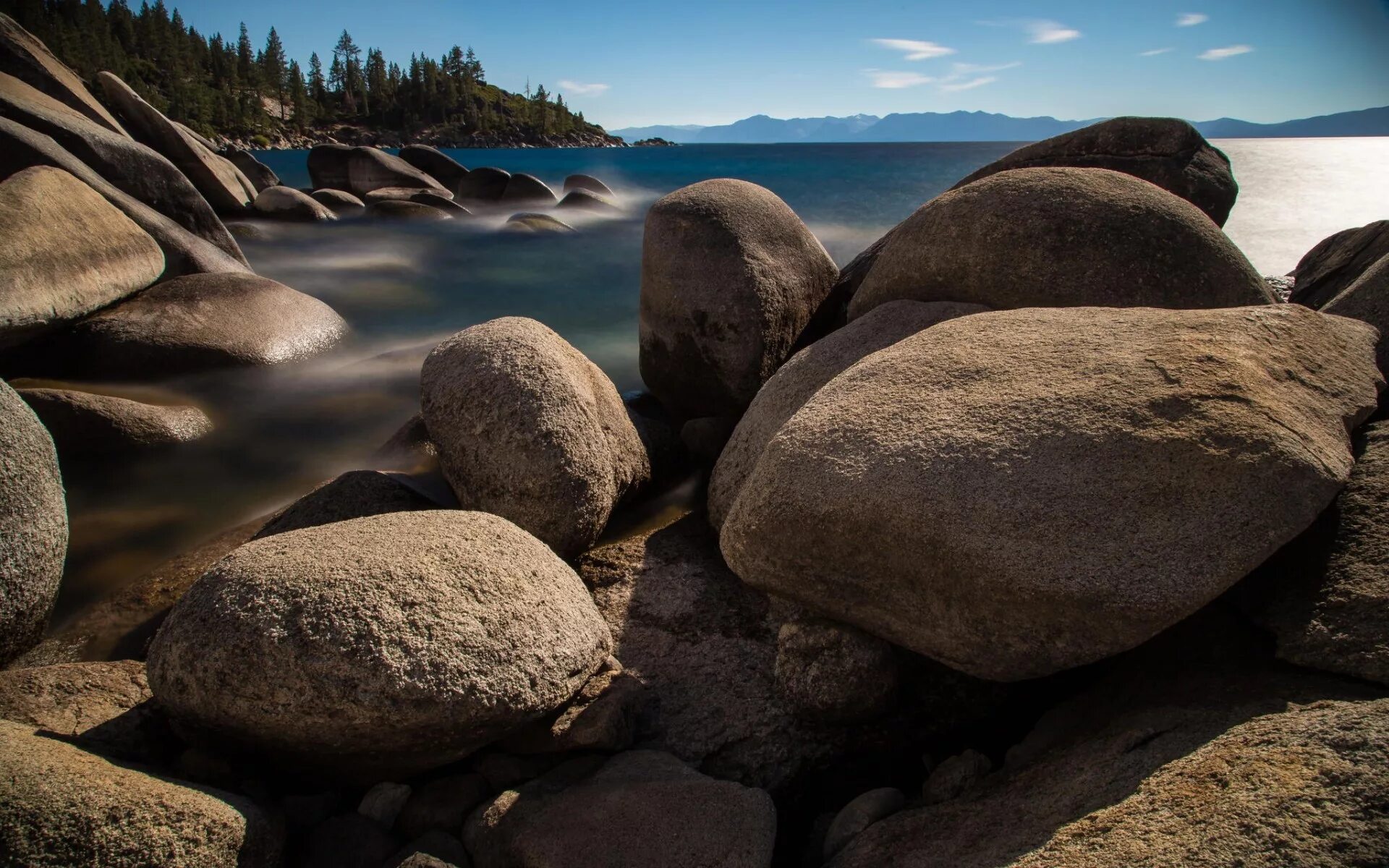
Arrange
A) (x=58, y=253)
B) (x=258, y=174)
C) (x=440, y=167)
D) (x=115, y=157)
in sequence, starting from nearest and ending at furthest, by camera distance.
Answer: (x=58, y=253)
(x=115, y=157)
(x=258, y=174)
(x=440, y=167)

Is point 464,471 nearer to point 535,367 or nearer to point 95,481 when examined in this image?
point 535,367

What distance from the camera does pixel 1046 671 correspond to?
229 centimetres

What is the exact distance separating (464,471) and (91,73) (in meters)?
53.5

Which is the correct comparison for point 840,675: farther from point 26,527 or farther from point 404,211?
point 404,211

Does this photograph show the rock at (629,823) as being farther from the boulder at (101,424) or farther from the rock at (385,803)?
the boulder at (101,424)

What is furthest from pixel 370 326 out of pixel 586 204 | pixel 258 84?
pixel 258 84

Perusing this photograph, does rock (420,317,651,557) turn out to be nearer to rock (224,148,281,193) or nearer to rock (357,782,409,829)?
rock (357,782,409,829)

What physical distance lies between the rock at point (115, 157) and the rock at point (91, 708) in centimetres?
666

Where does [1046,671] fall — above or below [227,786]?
above

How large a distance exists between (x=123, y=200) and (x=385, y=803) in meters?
7.06

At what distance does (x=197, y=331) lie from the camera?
640 cm

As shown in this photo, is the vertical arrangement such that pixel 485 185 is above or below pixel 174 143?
below

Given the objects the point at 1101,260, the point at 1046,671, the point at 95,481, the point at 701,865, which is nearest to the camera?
the point at 701,865

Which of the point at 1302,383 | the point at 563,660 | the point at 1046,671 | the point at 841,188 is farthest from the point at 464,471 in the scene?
the point at 841,188
